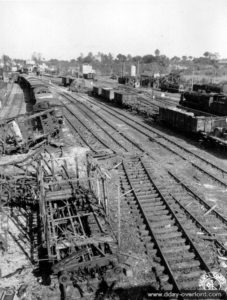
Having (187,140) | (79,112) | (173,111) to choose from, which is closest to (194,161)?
(187,140)

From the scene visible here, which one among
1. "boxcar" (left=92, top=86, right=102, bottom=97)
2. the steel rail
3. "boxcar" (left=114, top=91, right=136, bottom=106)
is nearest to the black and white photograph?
the steel rail

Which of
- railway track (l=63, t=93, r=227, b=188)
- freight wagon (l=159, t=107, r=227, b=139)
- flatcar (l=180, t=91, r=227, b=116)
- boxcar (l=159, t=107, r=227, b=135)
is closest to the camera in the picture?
railway track (l=63, t=93, r=227, b=188)

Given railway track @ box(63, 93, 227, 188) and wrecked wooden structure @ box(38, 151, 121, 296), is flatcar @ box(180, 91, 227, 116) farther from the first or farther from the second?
wrecked wooden structure @ box(38, 151, 121, 296)

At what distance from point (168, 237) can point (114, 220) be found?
2.04m

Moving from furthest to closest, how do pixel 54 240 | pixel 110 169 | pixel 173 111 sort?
pixel 173 111 < pixel 110 169 < pixel 54 240

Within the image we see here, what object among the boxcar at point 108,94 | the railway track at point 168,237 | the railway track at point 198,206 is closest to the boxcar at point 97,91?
the boxcar at point 108,94

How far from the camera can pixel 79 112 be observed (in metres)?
31.2

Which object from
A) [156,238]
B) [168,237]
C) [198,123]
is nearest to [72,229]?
A: [156,238]

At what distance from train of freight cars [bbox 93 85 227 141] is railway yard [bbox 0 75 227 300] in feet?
2.86

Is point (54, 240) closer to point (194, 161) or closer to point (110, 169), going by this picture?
point (110, 169)

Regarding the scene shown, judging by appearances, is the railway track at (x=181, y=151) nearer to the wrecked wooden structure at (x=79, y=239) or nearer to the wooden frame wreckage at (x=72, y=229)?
the wooden frame wreckage at (x=72, y=229)

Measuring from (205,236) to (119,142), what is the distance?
11.4 metres

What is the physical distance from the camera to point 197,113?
74.8ft

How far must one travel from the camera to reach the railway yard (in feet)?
24.3
